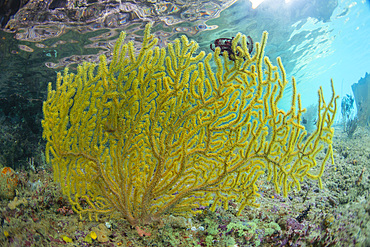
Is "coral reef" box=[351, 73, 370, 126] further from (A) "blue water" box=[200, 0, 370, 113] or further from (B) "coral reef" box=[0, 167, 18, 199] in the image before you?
(B) "coral reef" box=[0, 167, 18, 199]

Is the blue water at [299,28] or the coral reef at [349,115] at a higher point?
the blue water at [299,28]

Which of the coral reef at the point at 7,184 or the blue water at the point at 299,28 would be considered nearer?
the coral reef at the point at 7,184

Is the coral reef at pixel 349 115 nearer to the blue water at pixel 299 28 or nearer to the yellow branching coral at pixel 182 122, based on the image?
the blue water at pixel 299 28

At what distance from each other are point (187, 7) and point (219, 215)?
25.1 feet

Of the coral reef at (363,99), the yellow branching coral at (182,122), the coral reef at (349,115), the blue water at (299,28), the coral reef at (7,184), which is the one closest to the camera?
the yellow branching coral at (182,122)

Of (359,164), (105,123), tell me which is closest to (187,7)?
(105,123)

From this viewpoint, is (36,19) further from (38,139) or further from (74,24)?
(38,139)

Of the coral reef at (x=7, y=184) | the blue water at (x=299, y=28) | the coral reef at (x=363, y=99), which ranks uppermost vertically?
the blue water at (x=299, y=28)

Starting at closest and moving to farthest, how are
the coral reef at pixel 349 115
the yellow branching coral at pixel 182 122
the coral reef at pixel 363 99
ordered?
the yellow branching coral at pixel 182 122, the coral reef at pixel 349 115, the coral reef at pixel 363 99

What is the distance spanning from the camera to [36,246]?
2.75 m

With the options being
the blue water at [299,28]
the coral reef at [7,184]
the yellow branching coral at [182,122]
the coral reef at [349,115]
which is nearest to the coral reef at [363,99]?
the coral reef at [349,115]

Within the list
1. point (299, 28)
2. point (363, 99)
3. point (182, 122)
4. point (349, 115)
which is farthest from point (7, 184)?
point (363, 99)

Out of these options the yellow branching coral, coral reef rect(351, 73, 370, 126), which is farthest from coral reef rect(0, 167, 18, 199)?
coral reef rect(351, 73, 370, 126)

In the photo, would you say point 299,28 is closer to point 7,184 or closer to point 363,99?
point 363,99
